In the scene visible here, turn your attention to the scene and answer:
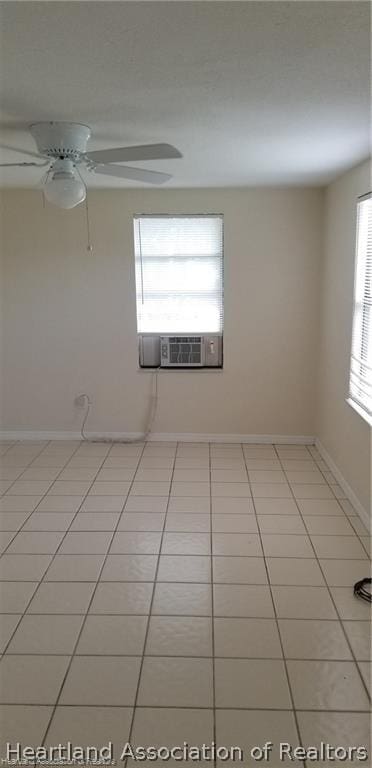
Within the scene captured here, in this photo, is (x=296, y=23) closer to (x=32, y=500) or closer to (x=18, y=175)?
(x=18, y=175)

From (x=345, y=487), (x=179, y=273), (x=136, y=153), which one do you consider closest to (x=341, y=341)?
(x=345, y=487)

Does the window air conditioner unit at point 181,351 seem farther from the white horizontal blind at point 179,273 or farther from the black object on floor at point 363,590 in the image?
the black object on floor at point 363,590

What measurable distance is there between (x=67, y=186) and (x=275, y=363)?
2611 millimetres

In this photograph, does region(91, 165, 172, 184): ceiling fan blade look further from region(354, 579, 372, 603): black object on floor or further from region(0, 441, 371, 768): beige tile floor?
region(354, 579, 372, 603): black object on floor

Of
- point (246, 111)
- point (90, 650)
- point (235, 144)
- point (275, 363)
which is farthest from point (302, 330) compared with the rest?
point (90, 650)

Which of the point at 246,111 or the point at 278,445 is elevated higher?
the point at 246,111

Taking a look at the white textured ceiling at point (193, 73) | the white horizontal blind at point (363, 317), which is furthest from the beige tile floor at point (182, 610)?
the white textured ceiling at point (193, 73)

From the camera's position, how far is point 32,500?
11.4ft

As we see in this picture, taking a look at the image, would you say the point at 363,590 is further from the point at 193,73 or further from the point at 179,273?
the point at 179,273

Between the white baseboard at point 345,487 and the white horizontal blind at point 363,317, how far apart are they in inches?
23.7

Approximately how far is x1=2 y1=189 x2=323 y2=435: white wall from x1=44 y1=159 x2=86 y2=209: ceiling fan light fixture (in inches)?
74.2

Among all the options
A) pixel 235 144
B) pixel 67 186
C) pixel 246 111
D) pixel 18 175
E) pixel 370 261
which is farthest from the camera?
pixel 18 175

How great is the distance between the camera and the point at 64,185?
233cm

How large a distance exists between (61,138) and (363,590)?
2.58 metres
